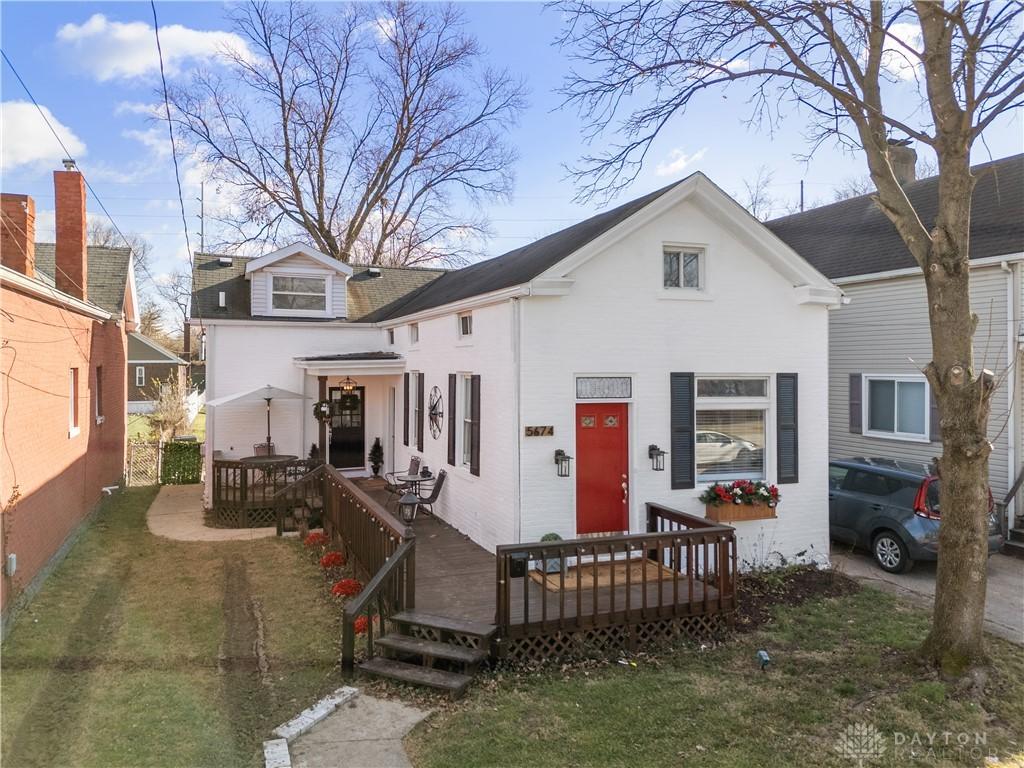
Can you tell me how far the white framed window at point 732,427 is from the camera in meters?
9.30

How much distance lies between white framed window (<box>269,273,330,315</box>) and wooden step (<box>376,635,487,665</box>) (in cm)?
1048

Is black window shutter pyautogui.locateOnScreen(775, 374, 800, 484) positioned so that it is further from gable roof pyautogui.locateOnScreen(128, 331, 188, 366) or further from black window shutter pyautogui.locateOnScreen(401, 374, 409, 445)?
gable roof pyautogui.locateOnScreen(128, 331, 188, 366)

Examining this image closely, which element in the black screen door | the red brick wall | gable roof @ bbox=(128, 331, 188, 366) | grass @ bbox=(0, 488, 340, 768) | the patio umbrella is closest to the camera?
grass @ bbox=(0, 488, 340, 768)

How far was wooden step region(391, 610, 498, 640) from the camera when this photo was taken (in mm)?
6176

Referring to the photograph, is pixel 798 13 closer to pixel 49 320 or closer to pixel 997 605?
pixel 997 605

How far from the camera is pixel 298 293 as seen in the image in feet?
49.8

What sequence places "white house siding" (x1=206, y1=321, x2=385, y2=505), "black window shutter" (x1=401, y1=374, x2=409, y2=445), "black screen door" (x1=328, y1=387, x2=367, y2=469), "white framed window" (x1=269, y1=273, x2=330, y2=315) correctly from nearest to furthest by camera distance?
1. "black window shutter" (x1=401, y1=374, x2=409, y2=445)
2. "white house siding" (x1=206, y1=321, x2=385, y2=505)
3. "white framed window" (x1=269, y1=273, x2=330, y2=315)
4. "black screen door" (x1=328, y1=387, x2=367, y2=469)

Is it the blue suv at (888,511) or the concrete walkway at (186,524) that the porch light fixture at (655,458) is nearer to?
the blue suv at (888,511)

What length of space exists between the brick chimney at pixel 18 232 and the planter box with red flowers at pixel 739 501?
10.6m

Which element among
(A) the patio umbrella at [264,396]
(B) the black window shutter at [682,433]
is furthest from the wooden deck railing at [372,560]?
(A) the patio umbrella at [264,396]

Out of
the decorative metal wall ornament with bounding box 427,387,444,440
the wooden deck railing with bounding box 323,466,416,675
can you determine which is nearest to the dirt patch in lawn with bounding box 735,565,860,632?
the wooden deck railing with bounding box 323,466,416,675

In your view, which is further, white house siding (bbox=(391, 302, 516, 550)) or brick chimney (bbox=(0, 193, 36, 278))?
brick chimney (bbox=(0, 193, 36, 278))

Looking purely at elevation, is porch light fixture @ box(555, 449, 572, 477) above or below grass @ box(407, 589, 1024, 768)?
above

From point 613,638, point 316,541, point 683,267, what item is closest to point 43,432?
point 316,541
